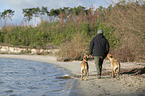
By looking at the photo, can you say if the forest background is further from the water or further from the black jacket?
the water

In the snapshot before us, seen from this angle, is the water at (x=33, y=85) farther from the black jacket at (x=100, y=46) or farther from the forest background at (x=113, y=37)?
the forest background at (x=113, y=37)

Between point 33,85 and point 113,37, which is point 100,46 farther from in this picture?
point 113,37

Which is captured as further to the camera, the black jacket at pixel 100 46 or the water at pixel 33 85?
the black jacket at pixel 100 46

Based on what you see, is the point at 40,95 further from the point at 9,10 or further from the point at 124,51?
the point at 9,10

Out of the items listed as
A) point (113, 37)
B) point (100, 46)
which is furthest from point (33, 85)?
point (113, 37)

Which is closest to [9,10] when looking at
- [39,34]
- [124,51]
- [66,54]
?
[39,34]

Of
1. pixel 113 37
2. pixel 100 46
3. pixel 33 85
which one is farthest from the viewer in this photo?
pixel 113 37

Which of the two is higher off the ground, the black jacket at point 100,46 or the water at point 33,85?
the black jacket at point 100,46

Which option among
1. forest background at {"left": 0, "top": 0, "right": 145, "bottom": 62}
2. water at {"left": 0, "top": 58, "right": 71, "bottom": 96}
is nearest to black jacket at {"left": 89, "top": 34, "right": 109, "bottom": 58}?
forest background at {"left": 0, "top": 0, "right": 145, "bottom": 62}

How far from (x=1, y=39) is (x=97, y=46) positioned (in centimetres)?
3842

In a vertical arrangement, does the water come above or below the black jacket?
below

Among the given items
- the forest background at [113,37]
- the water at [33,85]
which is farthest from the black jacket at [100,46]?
the water at [33,85]

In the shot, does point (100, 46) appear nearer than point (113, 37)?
Yes

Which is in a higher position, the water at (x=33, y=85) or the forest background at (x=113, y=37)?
the forest background at (x=113, y=37)
